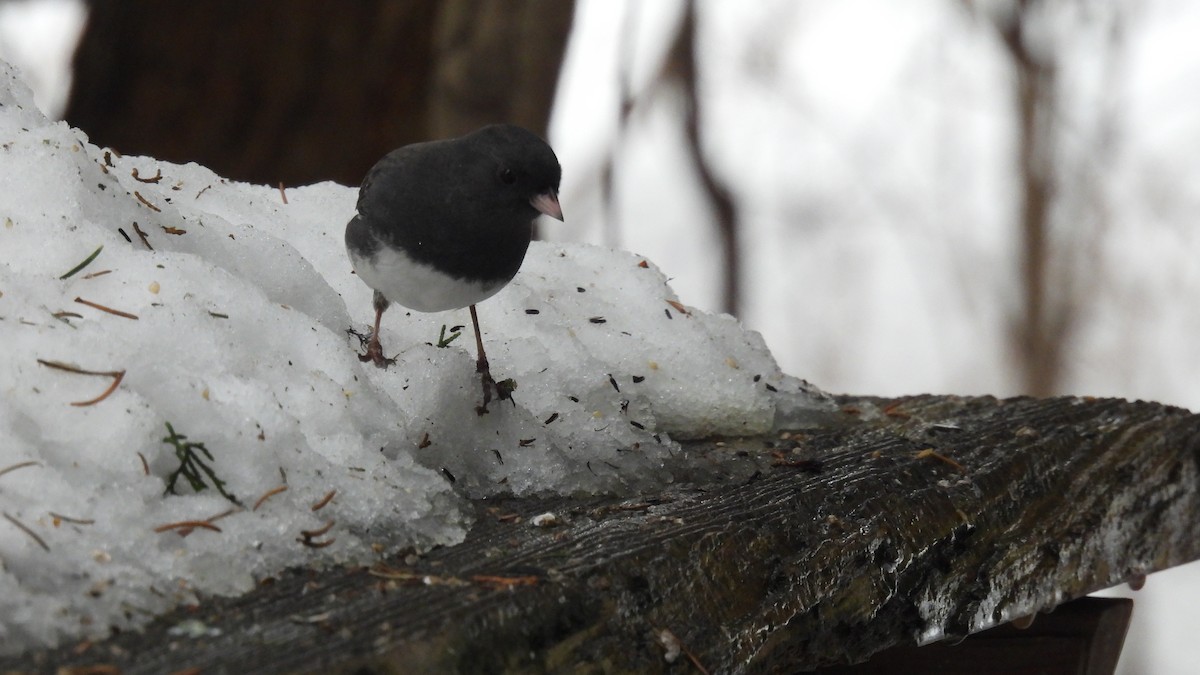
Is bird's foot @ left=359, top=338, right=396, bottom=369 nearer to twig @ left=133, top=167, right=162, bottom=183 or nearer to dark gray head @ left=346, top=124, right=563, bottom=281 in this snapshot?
dark gray head @ left=346, top=124, right=563, bottom=281

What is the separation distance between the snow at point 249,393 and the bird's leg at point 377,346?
0.04m

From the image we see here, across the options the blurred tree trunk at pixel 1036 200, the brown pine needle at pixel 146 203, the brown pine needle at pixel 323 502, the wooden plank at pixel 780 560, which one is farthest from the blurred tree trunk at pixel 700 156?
the brown pine needle at pixel 323 502

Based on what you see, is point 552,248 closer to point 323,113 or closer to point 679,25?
point 323,113

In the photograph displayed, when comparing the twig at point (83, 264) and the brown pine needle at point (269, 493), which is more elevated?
the twig at point (83, 264)

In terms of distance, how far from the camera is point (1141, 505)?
189 centimetres

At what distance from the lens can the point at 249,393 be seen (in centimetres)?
133

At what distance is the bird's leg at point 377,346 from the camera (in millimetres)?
1663

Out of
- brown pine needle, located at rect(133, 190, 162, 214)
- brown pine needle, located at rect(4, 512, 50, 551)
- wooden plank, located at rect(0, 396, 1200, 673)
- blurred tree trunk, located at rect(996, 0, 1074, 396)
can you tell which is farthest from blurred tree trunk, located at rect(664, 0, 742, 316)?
brown pine needle, located at rect(4, 512, 50, 551)

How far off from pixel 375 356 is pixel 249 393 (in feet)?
1.24

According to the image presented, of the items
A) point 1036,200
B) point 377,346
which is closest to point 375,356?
point 377,346

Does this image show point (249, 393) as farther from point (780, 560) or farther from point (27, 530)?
point (780, 560)

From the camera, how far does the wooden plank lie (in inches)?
39.7

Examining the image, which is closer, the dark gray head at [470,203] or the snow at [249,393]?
the snow at [249,393]

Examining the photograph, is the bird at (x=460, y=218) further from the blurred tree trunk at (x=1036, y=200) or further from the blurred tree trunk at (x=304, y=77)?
the blurred tree trunk at (x=1036, y=200)
